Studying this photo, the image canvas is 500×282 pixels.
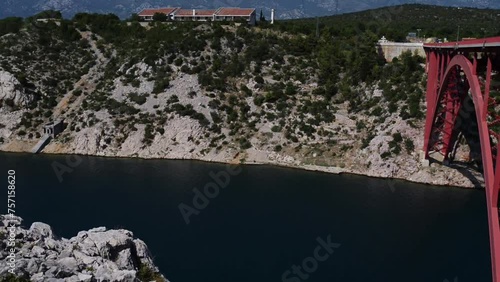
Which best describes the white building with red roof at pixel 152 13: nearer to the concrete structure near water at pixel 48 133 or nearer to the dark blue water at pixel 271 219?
the concrete structure near water at pixel 48 133

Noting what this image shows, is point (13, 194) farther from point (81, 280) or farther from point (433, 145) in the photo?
point (433, 145)

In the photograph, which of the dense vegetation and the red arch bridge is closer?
the red arch bridge

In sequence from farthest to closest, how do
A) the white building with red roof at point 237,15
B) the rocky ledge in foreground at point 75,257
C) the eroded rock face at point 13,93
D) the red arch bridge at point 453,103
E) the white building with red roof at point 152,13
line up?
the white building with red roof at point 152,13
the white building with red roof at point 237,15
the eroded rock face at point 13,93
the red arch bridge at point 453,103
the rocky ledge in foreground at point 75,257

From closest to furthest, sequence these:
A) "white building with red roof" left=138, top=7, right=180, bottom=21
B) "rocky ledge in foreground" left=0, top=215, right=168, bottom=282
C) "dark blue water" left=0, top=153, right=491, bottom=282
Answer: "rocky ledge in foreground" left=0, top=215, right=168, bottom=282 < "dark blue water" left=0, top=153, right=491, bottom=282 < "white building with red roof" left=138, top=7, right=180, bottom=21

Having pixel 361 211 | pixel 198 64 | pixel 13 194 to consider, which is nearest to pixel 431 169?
pixel 361 211

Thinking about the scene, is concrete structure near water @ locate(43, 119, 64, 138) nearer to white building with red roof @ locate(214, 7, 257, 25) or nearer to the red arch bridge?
white building with red roof @ locate(214, 7, 257, 25)

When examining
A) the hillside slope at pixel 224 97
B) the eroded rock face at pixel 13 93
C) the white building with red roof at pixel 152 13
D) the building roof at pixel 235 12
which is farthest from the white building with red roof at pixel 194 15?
the eroded rock face at pixel 13 93

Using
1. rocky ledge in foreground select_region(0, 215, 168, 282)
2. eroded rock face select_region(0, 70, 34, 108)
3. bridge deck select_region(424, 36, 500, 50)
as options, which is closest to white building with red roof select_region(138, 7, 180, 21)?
eroded rock face select_region(0, 70, 34, 108)
